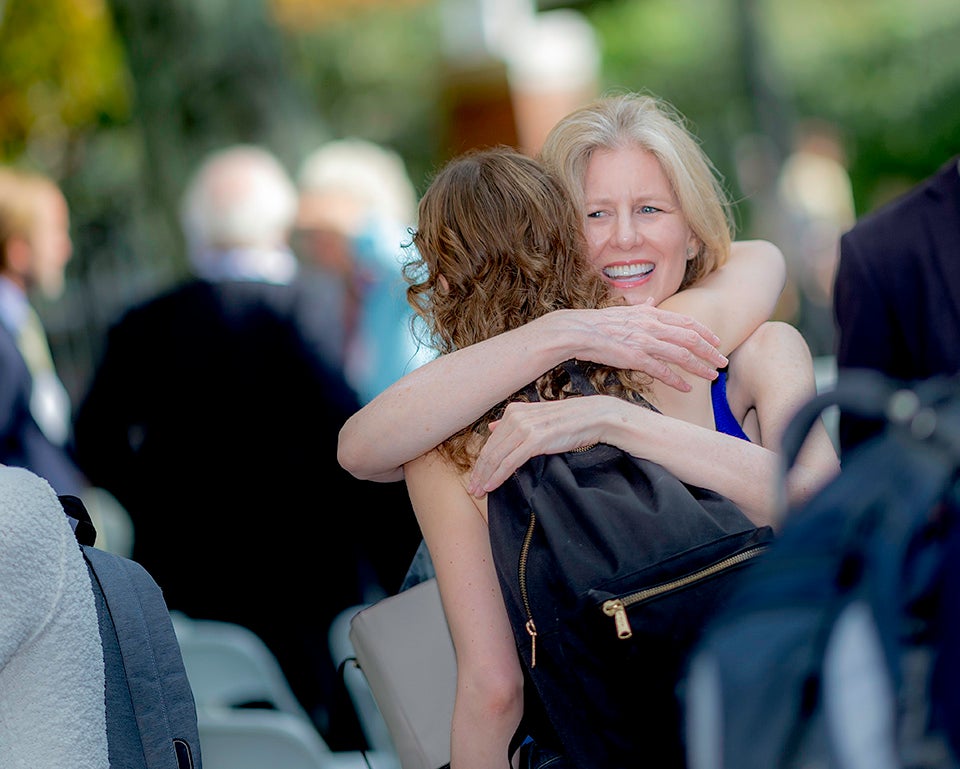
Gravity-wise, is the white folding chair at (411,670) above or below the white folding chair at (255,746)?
above

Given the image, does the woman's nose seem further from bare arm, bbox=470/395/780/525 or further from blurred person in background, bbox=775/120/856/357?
blurred person in background, bbox=775/120/856/357

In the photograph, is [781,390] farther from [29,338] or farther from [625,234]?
[29,338]

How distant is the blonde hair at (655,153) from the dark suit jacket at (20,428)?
248 cm

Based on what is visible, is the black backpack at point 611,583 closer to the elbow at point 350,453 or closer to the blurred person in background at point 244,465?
the elbow at point 350,453

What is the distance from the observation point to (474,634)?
1.88 m

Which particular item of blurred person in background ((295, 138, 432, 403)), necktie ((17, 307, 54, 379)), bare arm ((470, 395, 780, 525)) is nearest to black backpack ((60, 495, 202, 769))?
bare arm ((470, 395, 780, 525))

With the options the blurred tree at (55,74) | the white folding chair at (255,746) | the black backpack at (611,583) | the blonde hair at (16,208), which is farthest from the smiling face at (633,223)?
the blurred tree at (55,74)

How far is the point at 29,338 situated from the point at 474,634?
3.34m

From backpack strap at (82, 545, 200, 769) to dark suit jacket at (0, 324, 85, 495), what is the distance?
7.40 ft

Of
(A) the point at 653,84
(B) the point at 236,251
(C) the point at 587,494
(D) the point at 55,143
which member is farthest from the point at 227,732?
(A) the point at 653,84

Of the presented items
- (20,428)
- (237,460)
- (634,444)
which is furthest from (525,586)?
(20,428)

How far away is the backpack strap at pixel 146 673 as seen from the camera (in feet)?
6.10

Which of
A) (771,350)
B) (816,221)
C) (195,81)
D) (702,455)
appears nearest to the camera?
(702,455)

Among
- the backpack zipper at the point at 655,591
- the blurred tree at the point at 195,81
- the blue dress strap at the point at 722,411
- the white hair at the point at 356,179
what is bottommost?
the backpack zipper at the point at 655,591
